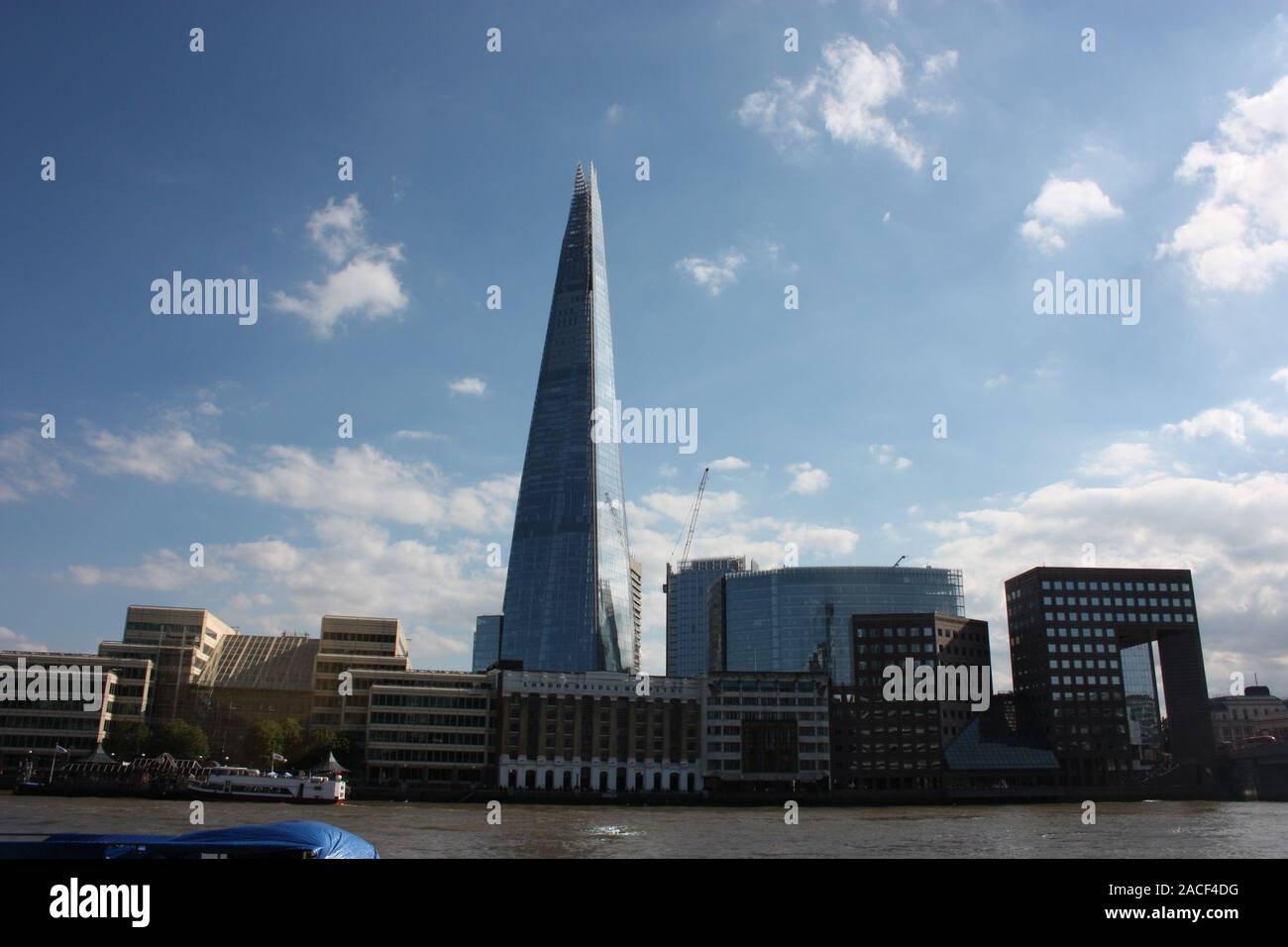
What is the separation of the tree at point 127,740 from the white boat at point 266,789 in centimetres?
2995

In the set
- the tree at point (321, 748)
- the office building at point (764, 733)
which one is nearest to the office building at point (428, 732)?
the tree at point (321, 748)

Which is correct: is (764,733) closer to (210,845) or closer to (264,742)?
(264,742)

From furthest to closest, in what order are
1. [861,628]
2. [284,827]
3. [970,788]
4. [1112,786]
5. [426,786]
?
1. [861,628]
2. [1112,786]
3. [970,788]
4. [426,786]
5. [284,827]

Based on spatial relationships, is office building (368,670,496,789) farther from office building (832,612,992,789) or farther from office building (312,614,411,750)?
office building (832,612,992,789)

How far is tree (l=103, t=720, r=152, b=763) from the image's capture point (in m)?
127

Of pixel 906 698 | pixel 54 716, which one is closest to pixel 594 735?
pixel 906 698

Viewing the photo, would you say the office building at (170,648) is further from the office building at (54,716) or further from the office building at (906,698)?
the office building at (906,698)

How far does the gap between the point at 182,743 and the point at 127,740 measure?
8.82 metres

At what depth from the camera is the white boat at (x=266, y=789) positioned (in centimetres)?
9912

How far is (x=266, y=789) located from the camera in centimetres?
10194

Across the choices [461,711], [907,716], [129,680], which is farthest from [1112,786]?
[129,680]
